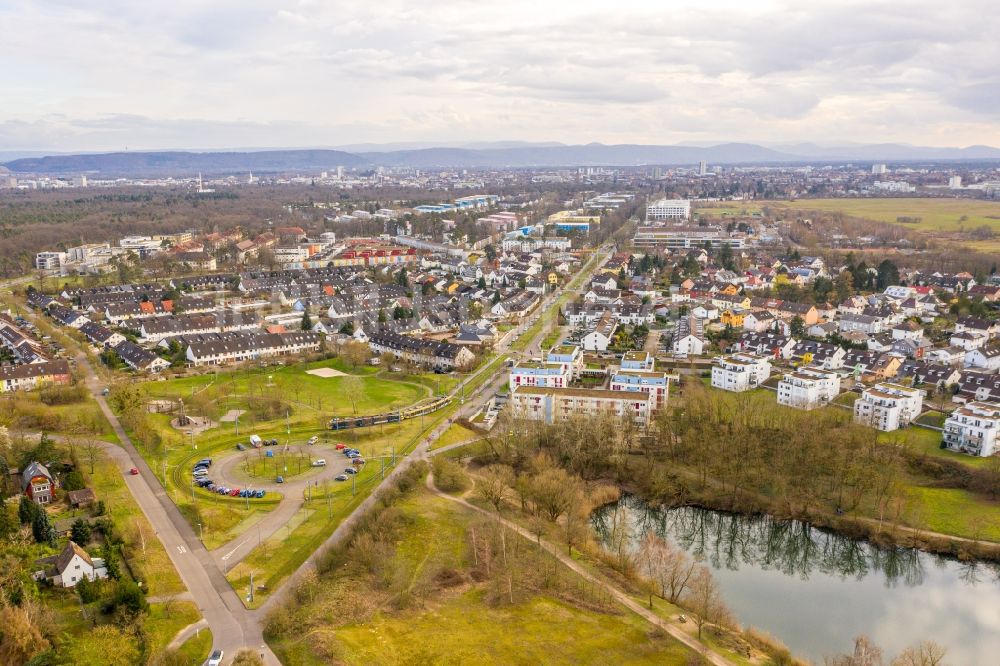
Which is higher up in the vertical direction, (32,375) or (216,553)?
(32,375)

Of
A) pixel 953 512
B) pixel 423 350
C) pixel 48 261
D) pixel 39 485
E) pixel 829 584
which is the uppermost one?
pixel 48 261

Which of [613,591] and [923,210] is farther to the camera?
[923,210]

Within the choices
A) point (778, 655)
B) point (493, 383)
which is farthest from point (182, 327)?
point (778, 655)

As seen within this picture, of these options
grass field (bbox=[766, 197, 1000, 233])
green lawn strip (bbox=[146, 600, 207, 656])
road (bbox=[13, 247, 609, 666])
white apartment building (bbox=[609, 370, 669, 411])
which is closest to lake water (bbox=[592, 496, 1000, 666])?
white apartment building (bbox=[609, 370, 669, 411])

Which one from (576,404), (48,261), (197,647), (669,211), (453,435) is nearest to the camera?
(197,647)

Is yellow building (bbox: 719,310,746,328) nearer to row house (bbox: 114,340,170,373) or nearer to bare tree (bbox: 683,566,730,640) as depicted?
bare tree (bbox: 683,566,730,640)

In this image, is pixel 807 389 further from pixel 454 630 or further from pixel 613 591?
pixel 454 630

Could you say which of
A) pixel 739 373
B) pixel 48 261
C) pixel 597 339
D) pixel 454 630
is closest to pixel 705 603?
pixel 454 630

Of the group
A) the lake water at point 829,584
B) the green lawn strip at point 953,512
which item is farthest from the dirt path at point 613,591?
the green lawn strip at point 953,512

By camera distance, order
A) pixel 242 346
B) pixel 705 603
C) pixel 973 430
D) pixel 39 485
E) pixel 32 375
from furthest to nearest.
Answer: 1. pixel 242 346
2. pixel 32 375
3. pixel 973 430
4. pixel 39 485
5. pixel 705 603
